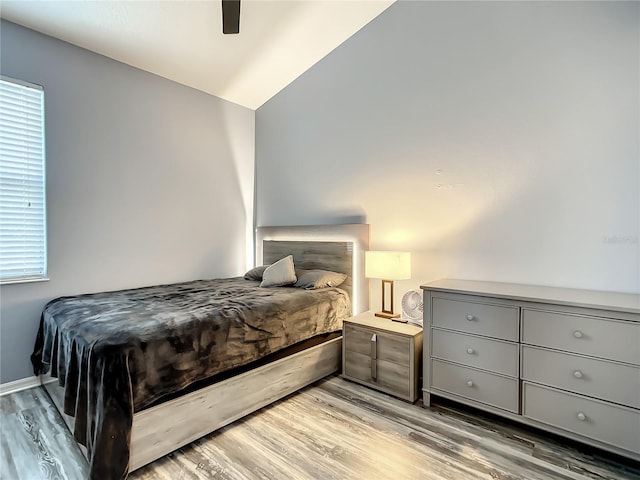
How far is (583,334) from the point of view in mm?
1720

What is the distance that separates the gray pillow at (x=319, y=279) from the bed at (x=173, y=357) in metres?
0.07

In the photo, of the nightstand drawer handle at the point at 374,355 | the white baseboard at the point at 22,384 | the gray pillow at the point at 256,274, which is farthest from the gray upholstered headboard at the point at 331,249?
the white baseboard at the point at 22,384

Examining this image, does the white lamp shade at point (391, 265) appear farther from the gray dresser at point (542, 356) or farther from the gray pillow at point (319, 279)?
the gray pillow at point (319, 279)

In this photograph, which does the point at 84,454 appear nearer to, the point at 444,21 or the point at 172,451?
the point at 172,451

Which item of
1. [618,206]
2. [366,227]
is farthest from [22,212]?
[618,206]

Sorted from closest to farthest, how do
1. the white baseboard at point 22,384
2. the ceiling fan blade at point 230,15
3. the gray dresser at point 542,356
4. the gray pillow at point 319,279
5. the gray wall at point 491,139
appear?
the gray dresser at point 542,356 → the ceiling fan blade at point 230,15 → the gray wall at point 491,139 → the white baseboard at point 22,384 → the gray pillow at point 319,279

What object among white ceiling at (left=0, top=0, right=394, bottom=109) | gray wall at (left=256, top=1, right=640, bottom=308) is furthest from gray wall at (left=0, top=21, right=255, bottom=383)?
gray wall at (left=256, top=1, right=640, bottom=308)

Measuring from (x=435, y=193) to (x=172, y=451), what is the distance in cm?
257

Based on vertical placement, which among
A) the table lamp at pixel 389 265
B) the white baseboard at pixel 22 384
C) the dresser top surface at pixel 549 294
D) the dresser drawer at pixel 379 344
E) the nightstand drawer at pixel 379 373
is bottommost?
the white baseboard at pixel 22 384

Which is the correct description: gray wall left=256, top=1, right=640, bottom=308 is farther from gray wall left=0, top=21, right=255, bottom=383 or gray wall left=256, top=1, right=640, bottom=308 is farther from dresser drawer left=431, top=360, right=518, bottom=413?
gray wall left=0, top=21, right=255, bottom=383

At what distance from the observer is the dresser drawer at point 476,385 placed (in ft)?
6.43

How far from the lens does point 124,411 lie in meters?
1.51

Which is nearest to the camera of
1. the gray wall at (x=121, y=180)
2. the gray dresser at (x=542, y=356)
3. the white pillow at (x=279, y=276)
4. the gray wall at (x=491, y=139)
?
the gray dresser at (x=542, y=356)

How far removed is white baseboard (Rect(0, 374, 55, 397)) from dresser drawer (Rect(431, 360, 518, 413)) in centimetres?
286
